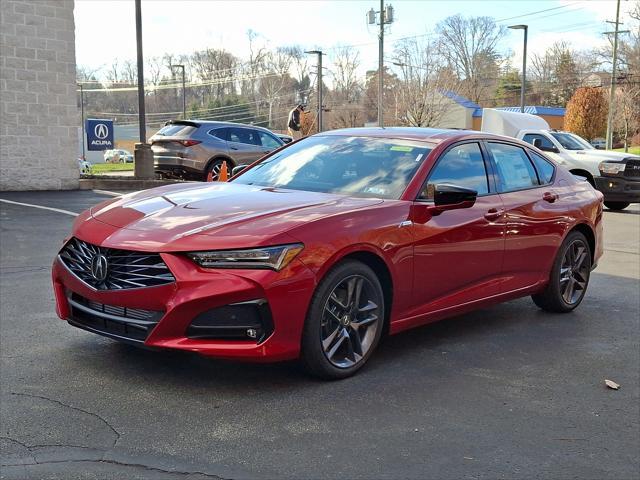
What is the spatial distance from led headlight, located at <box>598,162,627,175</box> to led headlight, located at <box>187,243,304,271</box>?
1411cm

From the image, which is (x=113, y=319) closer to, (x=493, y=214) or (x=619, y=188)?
Answer: (x=493, y=214)

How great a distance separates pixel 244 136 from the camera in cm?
1695

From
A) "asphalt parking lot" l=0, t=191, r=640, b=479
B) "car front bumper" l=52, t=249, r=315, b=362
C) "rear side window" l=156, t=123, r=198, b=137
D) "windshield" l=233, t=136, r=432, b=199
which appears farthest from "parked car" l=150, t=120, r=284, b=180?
"car front bumper" l=52, t=249, r=315, b=362

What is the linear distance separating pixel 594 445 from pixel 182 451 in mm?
2115

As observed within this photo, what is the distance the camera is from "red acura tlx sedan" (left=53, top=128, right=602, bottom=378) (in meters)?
3.82

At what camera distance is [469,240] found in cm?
511

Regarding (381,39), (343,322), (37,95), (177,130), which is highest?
(381,39)

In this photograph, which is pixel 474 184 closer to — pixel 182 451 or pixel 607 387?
pixel 607 387

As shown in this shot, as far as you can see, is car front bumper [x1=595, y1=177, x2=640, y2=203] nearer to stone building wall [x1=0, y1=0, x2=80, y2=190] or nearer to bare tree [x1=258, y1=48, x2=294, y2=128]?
stone building wall [x1=0, y1=0, x2=80, y2=190]

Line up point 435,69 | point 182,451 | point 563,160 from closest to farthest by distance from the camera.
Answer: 1. point 182,451
2. point 563,160
3. point 435,69

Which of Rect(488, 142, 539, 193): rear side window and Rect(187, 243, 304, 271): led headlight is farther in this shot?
Rect(488, 142, 539, 193): rear side window

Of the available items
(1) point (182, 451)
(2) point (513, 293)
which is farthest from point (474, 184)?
(1) point (182, 451)

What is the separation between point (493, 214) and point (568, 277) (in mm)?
1534

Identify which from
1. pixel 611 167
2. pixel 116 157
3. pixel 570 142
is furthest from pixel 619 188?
pixel 116 157
